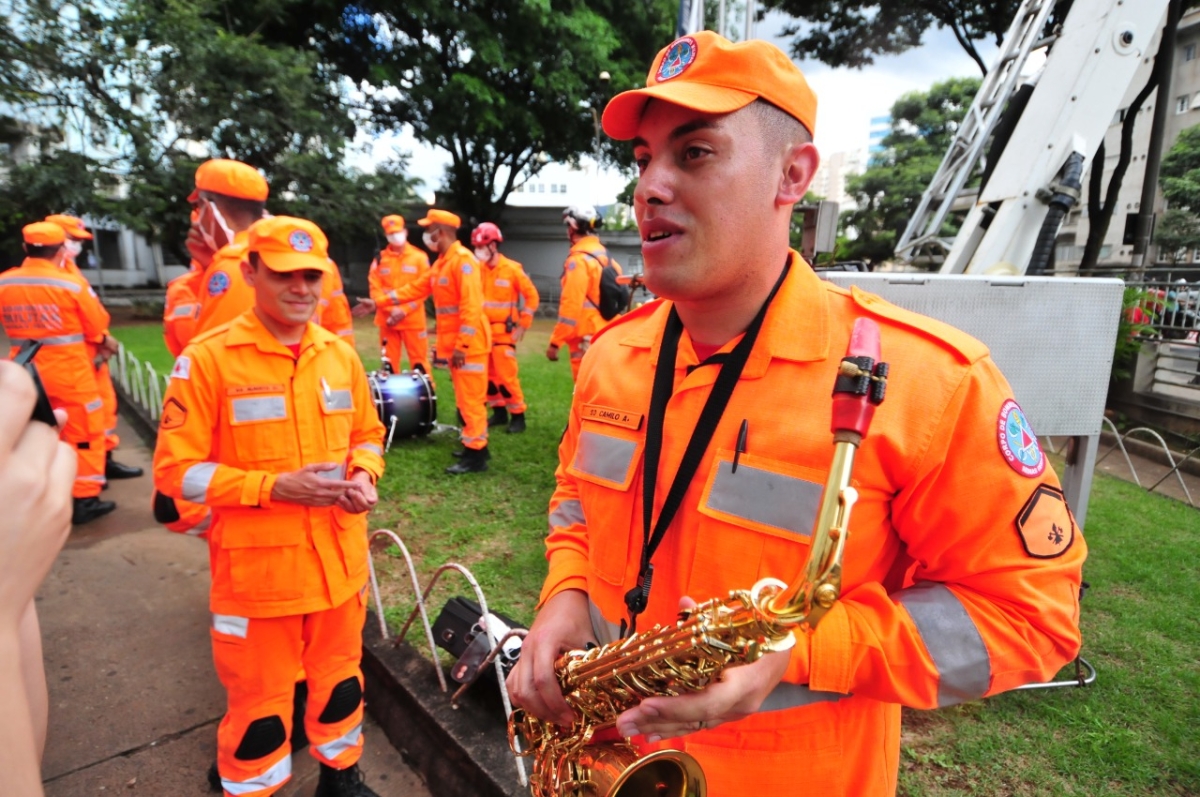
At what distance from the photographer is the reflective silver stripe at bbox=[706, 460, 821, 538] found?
1396mm

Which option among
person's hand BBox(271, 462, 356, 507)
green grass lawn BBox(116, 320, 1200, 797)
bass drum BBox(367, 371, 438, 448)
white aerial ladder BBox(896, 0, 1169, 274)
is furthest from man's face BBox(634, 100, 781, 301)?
bass drum BBox(367, 371, 438, 448)

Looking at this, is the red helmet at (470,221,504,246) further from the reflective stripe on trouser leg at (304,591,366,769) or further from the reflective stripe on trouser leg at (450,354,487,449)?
the reflective stripe on trouser leg at (304,591,366,769)

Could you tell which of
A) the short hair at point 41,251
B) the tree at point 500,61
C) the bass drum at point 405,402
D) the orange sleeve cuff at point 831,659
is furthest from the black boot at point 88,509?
the tree at point 500,61

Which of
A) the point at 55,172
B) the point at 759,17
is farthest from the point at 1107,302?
the point at 55,172

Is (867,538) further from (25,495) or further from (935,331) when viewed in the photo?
(25,495)

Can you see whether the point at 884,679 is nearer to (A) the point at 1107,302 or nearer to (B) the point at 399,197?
(A) the point at 1107,302

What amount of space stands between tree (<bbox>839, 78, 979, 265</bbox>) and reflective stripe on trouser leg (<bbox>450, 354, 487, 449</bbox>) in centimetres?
2225

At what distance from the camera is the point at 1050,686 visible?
372cm

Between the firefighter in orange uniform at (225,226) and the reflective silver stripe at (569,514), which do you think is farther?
the firefighter in orange uniform at (225,226)

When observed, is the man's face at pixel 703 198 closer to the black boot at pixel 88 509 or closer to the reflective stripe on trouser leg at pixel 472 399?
the reflective stripe on trouser leg at pixel 472 399

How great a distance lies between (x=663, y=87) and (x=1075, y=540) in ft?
4.45

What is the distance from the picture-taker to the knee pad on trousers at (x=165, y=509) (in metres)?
2.94

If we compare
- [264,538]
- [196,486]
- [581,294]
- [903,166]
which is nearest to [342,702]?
[264,538]

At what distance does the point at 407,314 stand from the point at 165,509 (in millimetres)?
7279
